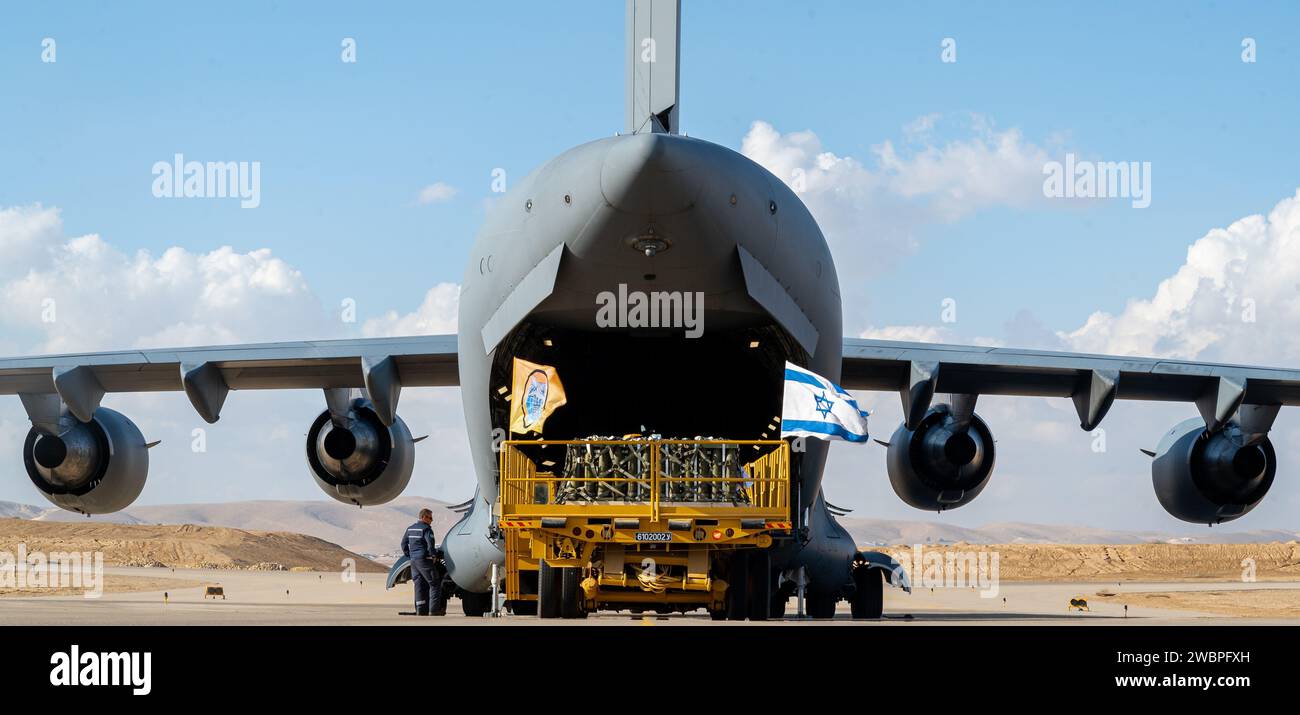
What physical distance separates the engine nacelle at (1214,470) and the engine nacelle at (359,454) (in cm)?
1019

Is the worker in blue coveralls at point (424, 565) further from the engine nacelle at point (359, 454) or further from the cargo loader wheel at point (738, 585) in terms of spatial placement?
the cargo loader wheel at point (738, 585)

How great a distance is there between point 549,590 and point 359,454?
760cm

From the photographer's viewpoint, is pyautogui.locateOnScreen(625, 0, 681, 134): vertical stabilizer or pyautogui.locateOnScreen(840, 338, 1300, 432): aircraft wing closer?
pyautogui.locateOnScreen(625, 0, 681, 134): vertical stabilizer

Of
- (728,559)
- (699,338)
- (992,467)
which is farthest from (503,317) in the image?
(992,467)

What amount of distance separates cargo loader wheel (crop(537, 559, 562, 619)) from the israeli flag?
222 cm

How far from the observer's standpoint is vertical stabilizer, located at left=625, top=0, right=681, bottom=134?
41.1 ft

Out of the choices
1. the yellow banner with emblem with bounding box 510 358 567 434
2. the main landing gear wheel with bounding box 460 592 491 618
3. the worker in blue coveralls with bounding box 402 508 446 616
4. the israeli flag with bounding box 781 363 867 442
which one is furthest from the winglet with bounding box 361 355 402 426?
the israeli flag with bounding box 781 363 867 442

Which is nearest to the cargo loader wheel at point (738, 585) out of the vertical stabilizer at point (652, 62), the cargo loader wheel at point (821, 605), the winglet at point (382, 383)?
the vertical stabilizer at point (652, 62)

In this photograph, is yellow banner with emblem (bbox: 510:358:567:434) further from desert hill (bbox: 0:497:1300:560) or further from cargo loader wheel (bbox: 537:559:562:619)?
desert hill (bbox: 0:497:1300:560)

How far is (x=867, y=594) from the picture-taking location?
16.5 meters

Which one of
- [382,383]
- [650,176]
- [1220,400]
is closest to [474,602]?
[382,383]

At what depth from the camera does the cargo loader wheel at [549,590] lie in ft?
35.6

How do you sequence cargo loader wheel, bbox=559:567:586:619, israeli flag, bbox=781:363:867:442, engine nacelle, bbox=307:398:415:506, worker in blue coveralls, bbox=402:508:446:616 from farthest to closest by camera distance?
engine nacelle, bbox=307:398:415:506, worker in blue coveralls, bbox=402:508:446:616, israeli flag, bbox=781:363:867:442, cargo loader wheel, bbox=559:567:586:619
